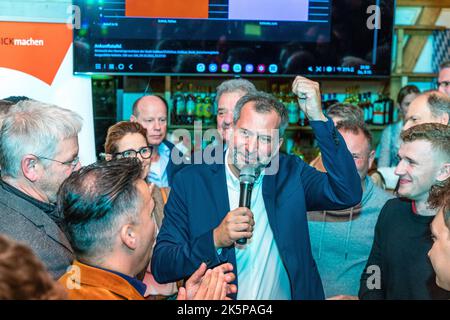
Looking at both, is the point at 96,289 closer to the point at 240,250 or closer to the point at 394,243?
the point at 240,250

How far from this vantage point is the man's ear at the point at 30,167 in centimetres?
241

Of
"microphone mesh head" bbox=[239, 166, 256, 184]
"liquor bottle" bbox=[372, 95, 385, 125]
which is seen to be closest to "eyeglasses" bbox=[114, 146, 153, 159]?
"microphone mesh head" bbox=[239, 166, 256, 184]

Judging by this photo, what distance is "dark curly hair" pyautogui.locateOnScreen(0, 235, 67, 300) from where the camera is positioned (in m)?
1.20

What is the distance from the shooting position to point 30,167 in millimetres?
2422

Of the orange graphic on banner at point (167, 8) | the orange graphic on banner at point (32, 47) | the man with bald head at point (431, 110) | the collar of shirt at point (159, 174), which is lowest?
the collar of shirt at point (159, 174)

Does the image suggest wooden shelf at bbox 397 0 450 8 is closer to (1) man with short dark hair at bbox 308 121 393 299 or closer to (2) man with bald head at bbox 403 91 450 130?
(2) man with bald head at bbox 403 91 450 130

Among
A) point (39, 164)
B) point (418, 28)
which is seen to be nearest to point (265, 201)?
point (39, 164)

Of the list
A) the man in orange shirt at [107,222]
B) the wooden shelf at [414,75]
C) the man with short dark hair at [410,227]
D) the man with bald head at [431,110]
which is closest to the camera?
the man in orange shirt at [107,222]

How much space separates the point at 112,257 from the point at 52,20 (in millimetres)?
2131

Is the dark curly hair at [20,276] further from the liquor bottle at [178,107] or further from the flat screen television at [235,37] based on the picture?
the liquor bottle at [178,107]

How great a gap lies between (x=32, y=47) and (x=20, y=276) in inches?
103

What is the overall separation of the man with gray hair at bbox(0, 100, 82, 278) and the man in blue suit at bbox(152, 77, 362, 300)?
0.41 meters

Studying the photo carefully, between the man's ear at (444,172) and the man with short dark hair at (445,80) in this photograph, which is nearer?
the man's ear at (444,172)

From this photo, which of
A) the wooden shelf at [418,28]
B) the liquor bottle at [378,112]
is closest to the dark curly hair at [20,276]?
the liquor bottle at [378,112]
